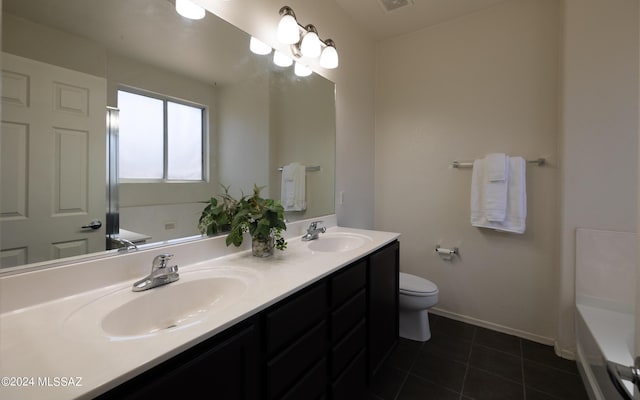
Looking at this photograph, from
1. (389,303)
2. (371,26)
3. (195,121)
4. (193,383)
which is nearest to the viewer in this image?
(193,383)

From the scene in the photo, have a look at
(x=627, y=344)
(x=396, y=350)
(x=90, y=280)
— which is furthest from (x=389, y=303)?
(x=90, y=280)

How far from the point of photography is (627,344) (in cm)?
132

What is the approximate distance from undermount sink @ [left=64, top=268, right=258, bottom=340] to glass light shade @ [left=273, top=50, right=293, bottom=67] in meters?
1.28

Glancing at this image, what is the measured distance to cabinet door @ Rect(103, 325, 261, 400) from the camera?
557 millimetres

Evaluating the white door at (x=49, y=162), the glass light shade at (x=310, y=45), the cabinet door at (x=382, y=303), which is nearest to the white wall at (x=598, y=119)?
the cabinet door at (x=382, y=303)

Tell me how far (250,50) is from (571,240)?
2.30 m

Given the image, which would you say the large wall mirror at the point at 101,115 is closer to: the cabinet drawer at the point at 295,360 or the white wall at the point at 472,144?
the cabinet drawer at the point at 295,360

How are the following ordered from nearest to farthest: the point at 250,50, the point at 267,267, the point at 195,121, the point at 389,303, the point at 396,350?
the point at 267,267 < the point at 195,121 < the point at 250,50 < the point at 389,303 < the point at 396,350

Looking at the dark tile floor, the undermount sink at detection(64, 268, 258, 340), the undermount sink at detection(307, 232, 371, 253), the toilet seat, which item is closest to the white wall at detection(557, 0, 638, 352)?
the dark tile floor

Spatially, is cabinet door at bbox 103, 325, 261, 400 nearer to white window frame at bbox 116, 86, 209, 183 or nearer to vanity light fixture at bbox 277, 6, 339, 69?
white window frame at bbox 116, 86, 209, 183

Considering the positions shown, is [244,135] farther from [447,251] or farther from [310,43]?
[447,251]

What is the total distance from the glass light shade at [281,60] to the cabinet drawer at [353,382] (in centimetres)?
173

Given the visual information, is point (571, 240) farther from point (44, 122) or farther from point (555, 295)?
point (44, 122)

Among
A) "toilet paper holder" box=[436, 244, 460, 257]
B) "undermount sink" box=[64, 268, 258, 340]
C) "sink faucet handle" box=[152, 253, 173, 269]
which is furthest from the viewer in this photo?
"toilet paper holder" box=[436, 244, 460, 257]
